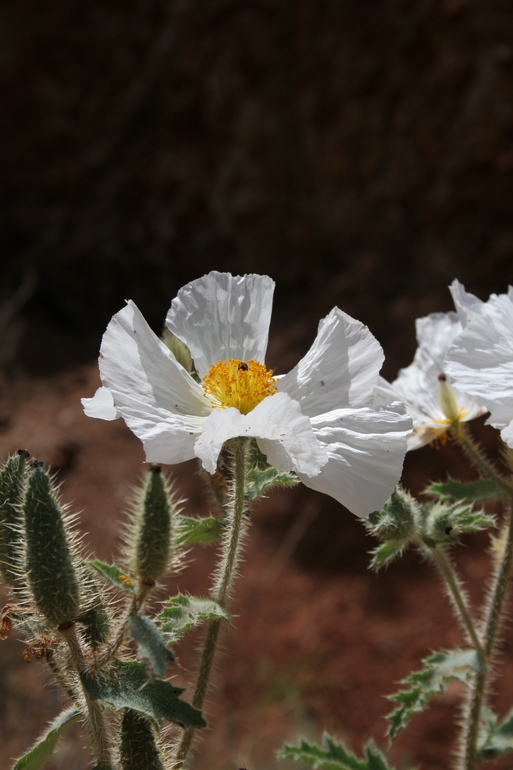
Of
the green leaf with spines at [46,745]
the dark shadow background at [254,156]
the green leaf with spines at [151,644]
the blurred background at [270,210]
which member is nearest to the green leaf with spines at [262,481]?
the green leaf with spines at [151,644]

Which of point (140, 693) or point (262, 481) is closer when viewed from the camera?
point (140, 693)

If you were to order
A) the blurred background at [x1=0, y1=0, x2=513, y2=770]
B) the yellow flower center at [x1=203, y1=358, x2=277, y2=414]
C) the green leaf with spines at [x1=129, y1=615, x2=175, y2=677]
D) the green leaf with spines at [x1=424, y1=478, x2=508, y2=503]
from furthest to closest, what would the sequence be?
the blurred background at [x1=0, y1=0, x2=513, y2=770] → the green leaf with spines at [x1=424, y1=478, x2=508, y2=503] → the yellow flower center at [x1=203, y1=358, x2=277, y2=414] → the green leaf with spines at [x1=129, y1=615, x2=175, y2=677]

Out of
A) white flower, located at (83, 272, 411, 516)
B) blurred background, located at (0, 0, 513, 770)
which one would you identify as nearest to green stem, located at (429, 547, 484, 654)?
white flower, located at (83, 272, 411, 516)

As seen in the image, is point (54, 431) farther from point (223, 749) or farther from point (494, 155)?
point (494, 155)

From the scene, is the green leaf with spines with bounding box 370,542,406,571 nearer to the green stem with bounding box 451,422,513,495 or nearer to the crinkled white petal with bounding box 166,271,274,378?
the green stem with bounding box 451,422,513,495

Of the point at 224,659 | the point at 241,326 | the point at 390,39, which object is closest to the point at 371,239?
the point at 390,39

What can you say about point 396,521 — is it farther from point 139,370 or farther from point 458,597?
point 139,370

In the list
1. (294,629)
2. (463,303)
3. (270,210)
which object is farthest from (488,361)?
(270,210)
